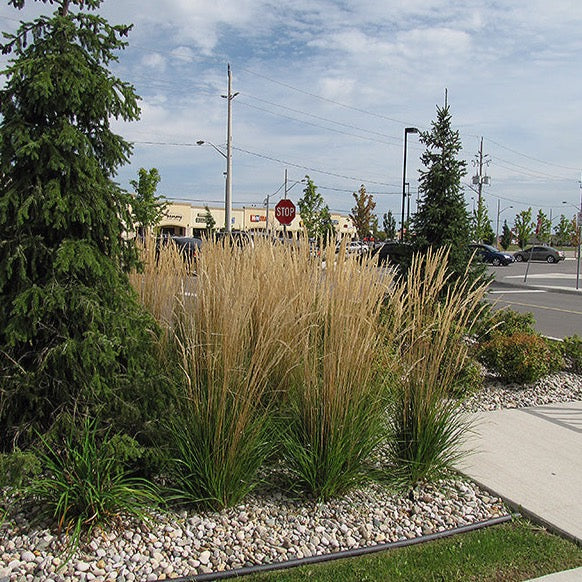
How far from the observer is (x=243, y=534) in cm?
299

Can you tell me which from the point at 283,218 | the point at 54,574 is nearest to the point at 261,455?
the point at 54,574

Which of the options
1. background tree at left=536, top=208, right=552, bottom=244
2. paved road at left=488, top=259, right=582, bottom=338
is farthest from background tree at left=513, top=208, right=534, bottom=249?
paved road at left=488, top=259, right=582, bottom=338

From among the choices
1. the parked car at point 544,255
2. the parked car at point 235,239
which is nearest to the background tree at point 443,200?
the parked car at point 235,239

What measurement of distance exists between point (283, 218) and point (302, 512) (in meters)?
17.1

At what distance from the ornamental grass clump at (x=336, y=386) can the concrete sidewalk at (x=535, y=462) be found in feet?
3.22

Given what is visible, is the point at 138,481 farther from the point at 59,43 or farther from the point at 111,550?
the point at 59,43

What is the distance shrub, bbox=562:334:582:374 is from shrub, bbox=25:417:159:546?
5.64 metres

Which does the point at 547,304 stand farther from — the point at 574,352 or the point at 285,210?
the point at 574,352

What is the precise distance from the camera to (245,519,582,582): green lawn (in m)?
2.77

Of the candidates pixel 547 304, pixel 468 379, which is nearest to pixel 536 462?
pixel 468 379

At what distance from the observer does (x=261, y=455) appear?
129 inches

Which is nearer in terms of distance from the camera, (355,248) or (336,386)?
(336,386)

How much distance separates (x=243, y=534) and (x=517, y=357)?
400cm

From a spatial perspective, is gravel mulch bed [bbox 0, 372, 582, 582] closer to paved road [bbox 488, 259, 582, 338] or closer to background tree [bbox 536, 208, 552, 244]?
paved road [bbox 488, 259, 582, 338]
